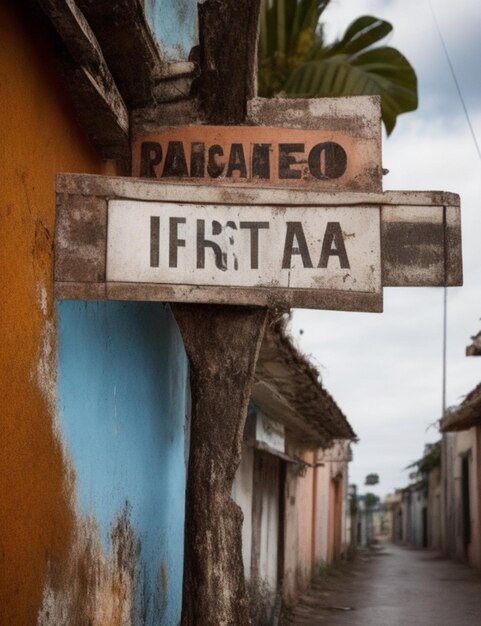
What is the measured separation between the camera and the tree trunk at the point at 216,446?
15.0ft

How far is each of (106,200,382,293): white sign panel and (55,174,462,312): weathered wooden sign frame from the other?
0.09 feet

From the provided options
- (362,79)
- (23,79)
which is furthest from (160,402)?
(362,79)

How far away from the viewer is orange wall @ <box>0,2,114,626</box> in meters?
3.55

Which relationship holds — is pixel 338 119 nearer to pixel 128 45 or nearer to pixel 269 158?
pixel 269 158

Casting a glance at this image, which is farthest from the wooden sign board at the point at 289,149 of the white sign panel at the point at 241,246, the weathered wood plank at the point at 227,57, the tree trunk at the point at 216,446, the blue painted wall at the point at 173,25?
the blue painted wall at the point at 173,25

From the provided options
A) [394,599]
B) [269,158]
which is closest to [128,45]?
[269,158]

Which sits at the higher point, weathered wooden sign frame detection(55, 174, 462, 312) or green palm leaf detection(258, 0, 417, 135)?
green palm leaf detection(258, 0, 417, 135)

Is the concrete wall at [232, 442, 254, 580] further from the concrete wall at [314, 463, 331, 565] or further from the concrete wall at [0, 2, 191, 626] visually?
the concrete wall at [314, 463, 331, 565]

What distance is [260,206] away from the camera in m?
4.34

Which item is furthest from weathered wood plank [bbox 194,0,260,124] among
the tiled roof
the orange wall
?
the tiled roof

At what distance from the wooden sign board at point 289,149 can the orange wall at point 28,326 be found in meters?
0.73

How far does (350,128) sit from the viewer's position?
4.77m

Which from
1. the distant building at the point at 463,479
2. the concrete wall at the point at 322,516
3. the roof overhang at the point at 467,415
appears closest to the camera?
the roof overhang at the point at 467,415

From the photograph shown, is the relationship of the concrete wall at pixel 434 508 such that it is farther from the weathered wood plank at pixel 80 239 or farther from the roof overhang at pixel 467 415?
the weathered wood plank at pixel 80 239
